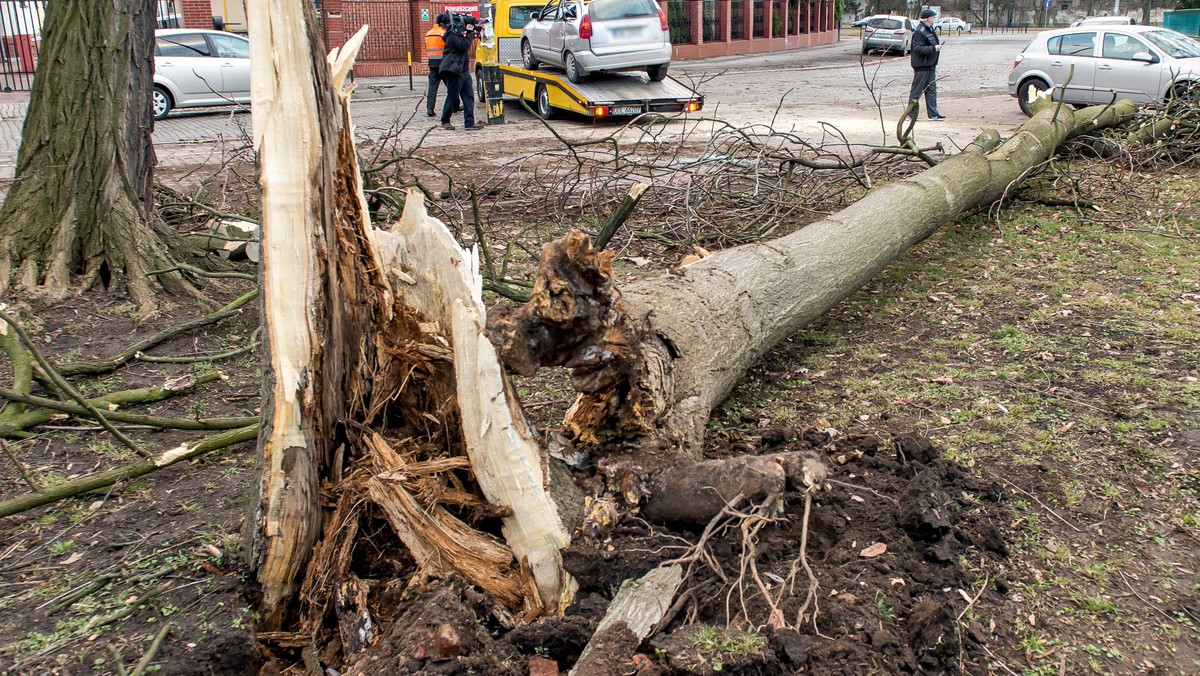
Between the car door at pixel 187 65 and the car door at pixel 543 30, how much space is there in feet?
19.1

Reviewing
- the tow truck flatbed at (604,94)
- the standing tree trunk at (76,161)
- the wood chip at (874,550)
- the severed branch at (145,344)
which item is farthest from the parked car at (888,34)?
the wood chip at (874,550)

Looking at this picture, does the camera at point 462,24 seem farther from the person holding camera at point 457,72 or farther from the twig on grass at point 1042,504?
the twig on grass at point 1042,504

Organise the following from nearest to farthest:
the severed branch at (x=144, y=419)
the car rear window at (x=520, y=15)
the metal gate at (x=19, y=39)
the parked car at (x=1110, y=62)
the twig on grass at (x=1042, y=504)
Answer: the twig on grass at (x=1042, y=504)
the severed branch at (x=144, y=419)
the parked car at (x=1110, y=62)
the car rear window at (x=520, y=15)
the metal gate at (x=19, y=39)

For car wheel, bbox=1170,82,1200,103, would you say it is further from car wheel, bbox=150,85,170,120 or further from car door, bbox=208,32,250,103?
car wheel, bbox=150,85,170,120

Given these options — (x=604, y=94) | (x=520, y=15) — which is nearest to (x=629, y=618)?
(x=604, y=94)

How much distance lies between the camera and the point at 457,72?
14406 millimetres

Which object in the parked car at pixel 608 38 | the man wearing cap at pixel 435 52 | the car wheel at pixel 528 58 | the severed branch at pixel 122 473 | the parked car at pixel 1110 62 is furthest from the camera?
the car wheel at pixel 528 58

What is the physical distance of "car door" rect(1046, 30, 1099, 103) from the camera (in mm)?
14178

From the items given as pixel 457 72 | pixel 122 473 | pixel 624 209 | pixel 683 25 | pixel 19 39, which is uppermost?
pixel 683 25

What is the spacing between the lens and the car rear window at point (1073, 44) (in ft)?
47.2

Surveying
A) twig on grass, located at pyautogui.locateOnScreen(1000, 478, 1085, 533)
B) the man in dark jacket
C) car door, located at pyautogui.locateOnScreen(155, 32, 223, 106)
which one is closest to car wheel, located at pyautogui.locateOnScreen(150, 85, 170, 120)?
car door, located at pyautogui.locateOnScreen(155, 32, 223, 106)

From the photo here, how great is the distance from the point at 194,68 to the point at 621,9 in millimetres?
7831

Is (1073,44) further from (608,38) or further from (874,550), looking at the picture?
(874,550)

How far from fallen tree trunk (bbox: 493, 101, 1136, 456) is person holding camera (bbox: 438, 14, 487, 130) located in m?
9.53
